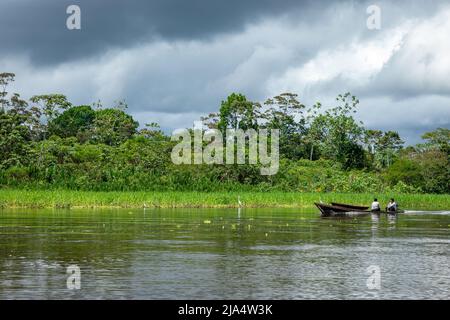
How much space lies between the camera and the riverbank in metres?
47.7

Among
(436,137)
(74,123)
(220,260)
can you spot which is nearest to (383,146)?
(436,137)

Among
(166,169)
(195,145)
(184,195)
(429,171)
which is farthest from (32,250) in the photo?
(429,171)

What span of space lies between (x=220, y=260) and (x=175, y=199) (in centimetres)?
3141

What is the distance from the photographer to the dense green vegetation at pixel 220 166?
6191 cm

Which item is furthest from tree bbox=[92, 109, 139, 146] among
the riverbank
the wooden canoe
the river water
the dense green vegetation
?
the river water

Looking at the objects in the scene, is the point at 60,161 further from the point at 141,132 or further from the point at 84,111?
the point at 84,111

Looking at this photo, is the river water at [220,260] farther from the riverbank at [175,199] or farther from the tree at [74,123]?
the tree at [74,123]

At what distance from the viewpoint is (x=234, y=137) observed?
85188 millimetres

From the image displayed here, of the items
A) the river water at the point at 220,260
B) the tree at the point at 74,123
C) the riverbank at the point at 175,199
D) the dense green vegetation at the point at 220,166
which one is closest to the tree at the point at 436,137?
the dense green vegetation at the point at 220,166

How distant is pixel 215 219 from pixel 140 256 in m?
16.5

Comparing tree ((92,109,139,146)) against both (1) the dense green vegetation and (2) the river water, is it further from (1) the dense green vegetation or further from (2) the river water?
(2) the river water

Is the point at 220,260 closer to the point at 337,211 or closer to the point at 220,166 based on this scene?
the point at 337,211

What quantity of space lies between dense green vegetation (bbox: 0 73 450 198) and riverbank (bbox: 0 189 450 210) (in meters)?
0.63

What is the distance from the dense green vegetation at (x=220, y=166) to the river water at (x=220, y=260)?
2134 cm
